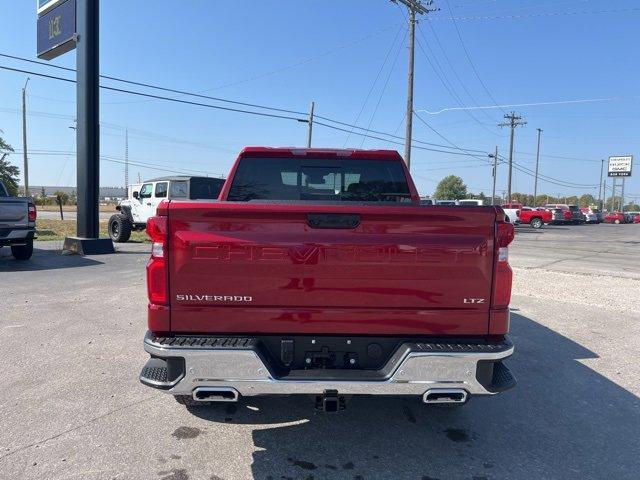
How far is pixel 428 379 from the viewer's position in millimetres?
2836

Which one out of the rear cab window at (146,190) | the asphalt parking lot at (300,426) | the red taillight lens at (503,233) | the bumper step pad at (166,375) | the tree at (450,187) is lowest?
the asphalt parking lot at (300,426)

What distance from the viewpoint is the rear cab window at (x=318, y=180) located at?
4.50 metres

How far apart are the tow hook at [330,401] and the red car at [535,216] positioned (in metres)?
44.5

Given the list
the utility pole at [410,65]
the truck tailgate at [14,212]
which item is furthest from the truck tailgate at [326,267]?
the utility pole at [410,65]

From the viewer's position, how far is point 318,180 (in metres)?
4.63

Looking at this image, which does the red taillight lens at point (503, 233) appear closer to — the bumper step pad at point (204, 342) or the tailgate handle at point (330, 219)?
the tailgate handle at point (330, 219)

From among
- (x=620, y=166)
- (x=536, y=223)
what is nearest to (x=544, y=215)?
(x=536, y=223)

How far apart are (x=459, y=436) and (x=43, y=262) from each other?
11.6 meters

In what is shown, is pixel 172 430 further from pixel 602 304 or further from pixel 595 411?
pixel 602 304

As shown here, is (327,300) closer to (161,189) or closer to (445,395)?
(445,395)

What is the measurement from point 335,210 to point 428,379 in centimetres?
112

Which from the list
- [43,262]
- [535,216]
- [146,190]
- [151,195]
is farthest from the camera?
[535,216]

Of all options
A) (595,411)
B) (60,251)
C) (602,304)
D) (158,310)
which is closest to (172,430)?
(158,310)

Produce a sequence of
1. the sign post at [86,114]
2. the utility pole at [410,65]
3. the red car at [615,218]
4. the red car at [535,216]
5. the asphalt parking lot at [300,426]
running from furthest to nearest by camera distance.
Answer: the red car at [615,218] → the red car at [535,216] → the utility pole at [410,65] → the sign post at [86,114] → the asphalt parking lot at [300,426]
